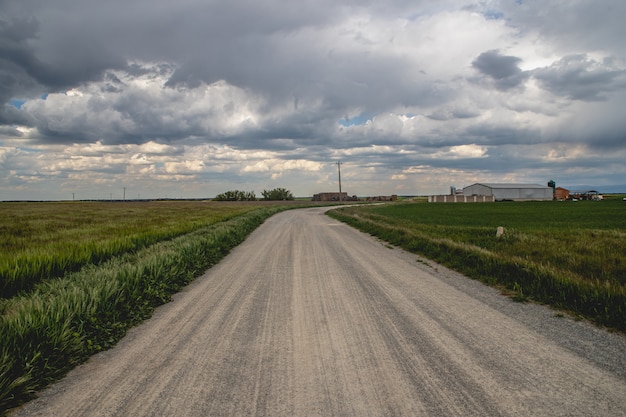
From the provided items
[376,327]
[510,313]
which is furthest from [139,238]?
[510,313]

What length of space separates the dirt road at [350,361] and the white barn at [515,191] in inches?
4510

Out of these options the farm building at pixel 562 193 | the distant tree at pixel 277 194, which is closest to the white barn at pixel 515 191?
the farm building at pixel 562 193

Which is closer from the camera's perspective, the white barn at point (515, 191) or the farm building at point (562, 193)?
the white barn at point (515, 191)

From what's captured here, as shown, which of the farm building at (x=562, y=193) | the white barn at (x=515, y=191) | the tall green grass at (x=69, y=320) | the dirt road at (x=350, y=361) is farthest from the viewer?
the farm building at (x=562, y=193)

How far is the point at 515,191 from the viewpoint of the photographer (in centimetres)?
11412

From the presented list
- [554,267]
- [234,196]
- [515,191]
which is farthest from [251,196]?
[554,267]

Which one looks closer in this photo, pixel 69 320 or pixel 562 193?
pixel 69 320

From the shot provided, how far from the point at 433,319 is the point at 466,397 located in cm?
249

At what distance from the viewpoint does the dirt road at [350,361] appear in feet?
11.8

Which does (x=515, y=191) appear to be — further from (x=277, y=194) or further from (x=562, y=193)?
(x=277, y=194)

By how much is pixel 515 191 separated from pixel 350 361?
125 meters

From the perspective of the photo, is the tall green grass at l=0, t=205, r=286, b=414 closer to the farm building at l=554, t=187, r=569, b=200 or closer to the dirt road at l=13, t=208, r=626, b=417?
the dirt road at l=13, t=208, r=626, b=417

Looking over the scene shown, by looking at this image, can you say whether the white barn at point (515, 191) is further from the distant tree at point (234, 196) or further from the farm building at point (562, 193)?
the distant tree at point (234, 196)

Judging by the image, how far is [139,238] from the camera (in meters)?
15.9
